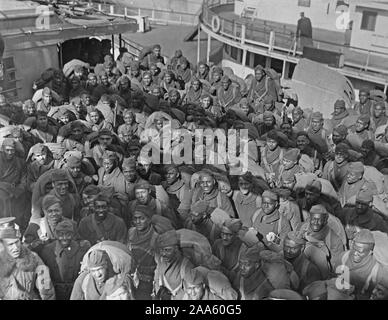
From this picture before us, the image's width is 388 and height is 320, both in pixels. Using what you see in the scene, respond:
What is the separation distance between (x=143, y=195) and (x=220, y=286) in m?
1.88

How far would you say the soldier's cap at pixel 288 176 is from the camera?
652 cm

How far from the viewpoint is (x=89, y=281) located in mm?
4375

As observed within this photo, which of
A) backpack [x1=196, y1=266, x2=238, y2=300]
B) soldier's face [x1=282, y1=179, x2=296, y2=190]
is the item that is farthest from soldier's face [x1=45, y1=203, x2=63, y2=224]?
soldier's face [x1=282, y1=179, x2=296, y2=190]

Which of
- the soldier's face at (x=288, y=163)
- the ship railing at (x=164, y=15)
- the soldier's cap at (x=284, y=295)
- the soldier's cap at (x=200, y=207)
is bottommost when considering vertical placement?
the soldier's cap at (x=284, y=295)

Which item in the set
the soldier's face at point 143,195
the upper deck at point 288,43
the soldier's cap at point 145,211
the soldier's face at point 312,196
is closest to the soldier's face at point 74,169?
the soldier's face at point 143,195

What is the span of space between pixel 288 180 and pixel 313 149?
1514 millimetres

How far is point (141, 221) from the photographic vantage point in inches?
206

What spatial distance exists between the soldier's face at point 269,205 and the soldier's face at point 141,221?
1452 mm

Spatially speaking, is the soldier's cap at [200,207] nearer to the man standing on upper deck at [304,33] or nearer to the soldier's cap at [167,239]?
the soldier's cap at [167,239]

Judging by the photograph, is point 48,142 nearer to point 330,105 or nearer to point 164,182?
point 164,182

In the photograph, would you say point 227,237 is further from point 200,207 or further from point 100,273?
point 100,273

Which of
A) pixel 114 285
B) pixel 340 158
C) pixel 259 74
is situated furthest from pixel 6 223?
pixel 259 74

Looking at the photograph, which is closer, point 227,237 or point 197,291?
point 197,291

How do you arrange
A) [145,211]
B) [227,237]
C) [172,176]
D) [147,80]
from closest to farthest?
[227,237] → [145,211] → [172,176] → [147,80]
